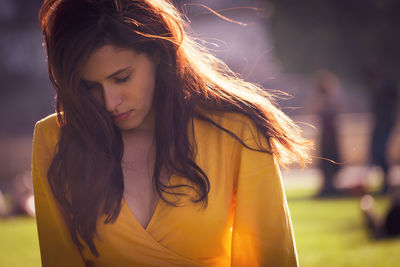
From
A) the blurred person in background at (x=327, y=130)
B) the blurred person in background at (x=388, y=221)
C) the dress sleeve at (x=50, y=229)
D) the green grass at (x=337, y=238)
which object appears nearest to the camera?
the dress sleeve at (x=50, y=229)

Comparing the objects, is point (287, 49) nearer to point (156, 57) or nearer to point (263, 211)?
point (156, 57)

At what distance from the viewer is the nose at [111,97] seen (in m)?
2.38

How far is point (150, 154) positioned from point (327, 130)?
7.84m

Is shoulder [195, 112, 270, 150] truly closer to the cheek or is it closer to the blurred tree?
the cheek

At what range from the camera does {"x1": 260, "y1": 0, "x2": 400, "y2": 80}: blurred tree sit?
2136 centimetres

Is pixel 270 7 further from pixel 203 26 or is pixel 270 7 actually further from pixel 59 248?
pixel 59 248

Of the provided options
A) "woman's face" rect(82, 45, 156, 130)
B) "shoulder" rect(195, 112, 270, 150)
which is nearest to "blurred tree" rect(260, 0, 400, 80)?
"shoulder" rect(195, 112, 270, 150)

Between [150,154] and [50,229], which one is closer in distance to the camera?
[50,229]

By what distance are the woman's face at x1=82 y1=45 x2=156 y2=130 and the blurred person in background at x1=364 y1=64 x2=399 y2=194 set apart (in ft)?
24.1

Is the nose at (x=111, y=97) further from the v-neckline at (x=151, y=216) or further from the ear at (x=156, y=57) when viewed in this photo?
the v-neckline at (x=151, y=216)

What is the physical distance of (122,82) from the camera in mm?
2381

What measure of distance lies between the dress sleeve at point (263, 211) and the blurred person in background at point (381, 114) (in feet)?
23.7

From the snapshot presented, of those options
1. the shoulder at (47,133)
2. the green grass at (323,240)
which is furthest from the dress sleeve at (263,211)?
the green grass at (323,240)

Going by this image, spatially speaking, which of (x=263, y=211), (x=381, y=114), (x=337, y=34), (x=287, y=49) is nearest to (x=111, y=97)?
(x=263, y=211)
